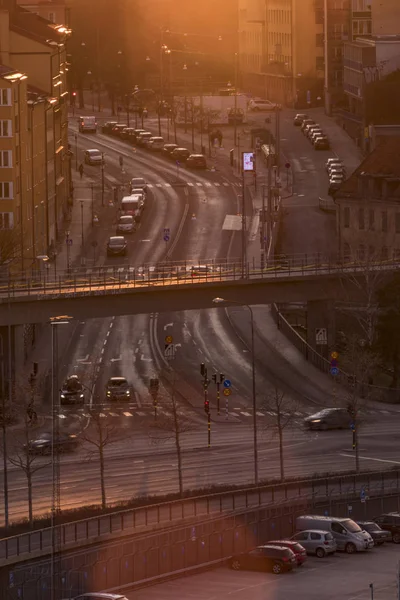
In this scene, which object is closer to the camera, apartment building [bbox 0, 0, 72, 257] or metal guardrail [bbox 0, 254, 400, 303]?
metal guardrail [bbox 0, 254, 400, 303]

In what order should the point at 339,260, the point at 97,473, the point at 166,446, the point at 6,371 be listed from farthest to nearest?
the point at 339,260
the point at 6,371
the point at 166,446
the point at 97,473

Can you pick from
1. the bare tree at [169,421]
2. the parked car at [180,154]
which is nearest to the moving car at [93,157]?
the parked car at [180,154]

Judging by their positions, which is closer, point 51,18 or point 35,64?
point 35,64

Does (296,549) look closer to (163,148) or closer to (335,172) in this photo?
(335,172)

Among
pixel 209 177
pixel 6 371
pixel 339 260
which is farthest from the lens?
pixel 209 177

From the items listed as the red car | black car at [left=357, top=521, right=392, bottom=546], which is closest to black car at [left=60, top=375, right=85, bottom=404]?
black car at [left=357, top=521, right=392, bottom=546]

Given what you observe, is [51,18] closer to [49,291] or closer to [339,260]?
[339,260]

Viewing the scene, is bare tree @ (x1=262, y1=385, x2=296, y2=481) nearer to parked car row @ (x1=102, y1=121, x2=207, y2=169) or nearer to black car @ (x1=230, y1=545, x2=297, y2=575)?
black car @ (x1=230, y1=545, x2=297, y2=575)

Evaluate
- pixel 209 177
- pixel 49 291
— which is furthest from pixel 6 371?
pixel 209 177
